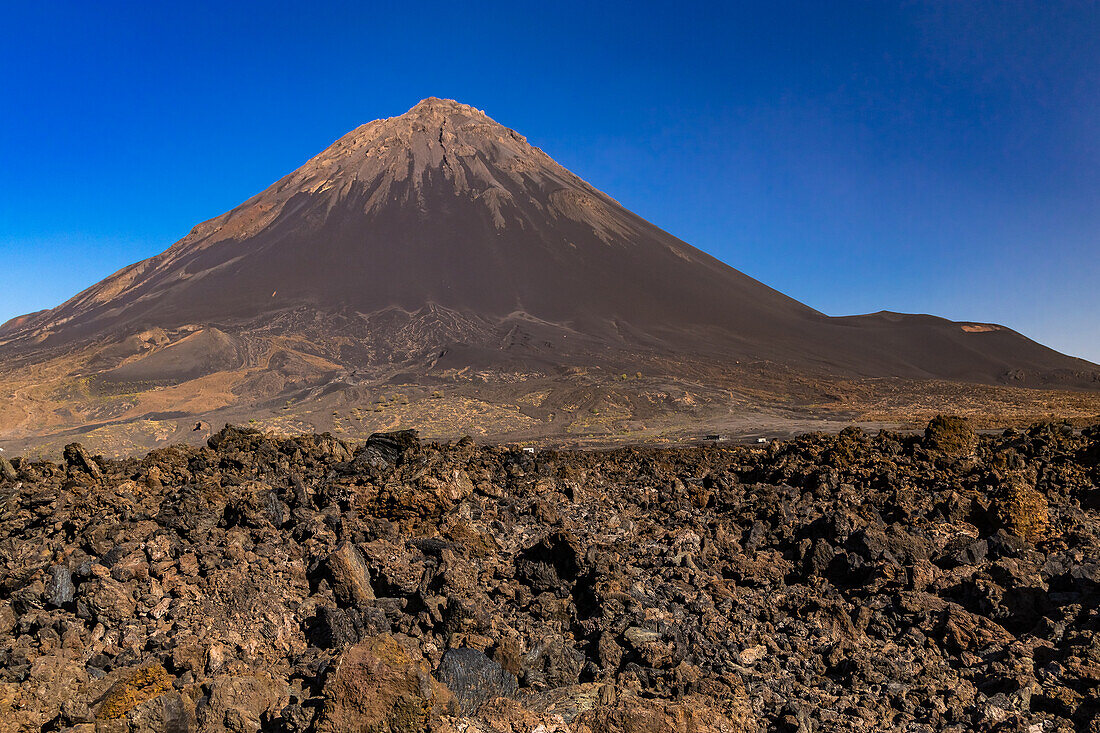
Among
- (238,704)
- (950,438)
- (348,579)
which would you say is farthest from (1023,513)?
(238,704)

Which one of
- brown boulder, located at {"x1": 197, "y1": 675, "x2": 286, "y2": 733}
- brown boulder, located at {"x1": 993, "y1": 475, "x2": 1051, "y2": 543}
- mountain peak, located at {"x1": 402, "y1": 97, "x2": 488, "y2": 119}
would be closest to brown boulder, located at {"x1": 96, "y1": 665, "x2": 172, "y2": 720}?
brown boulder, located at {"x1": 197, "y1": 675, "x2": 286, "y2": 733}

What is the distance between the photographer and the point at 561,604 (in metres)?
5.60

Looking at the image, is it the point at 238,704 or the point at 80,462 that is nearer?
the point at 238,704

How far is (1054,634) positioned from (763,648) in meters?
1.85

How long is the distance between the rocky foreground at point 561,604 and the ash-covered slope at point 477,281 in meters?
43.4

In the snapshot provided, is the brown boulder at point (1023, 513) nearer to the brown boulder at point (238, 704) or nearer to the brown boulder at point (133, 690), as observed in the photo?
the brown boulder at point (238, 704)

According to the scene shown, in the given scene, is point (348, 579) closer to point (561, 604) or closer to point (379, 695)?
point (561, 604)

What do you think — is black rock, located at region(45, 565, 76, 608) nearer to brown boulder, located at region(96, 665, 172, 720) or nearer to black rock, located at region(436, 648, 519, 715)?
brown boulder, located at region(96, 665, 172, 720)

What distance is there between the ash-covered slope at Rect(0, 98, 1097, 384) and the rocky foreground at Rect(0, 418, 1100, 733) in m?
43.4

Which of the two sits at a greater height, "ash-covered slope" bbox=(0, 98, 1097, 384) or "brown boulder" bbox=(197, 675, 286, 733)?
"ash-covered slope" bbox=(0, 98, 1097, 384)

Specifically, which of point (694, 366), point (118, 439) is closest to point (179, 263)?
point (118, 439)

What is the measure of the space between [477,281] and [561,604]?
230 feet

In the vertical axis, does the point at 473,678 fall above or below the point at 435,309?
below

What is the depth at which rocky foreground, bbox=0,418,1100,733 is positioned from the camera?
13.7 ft
